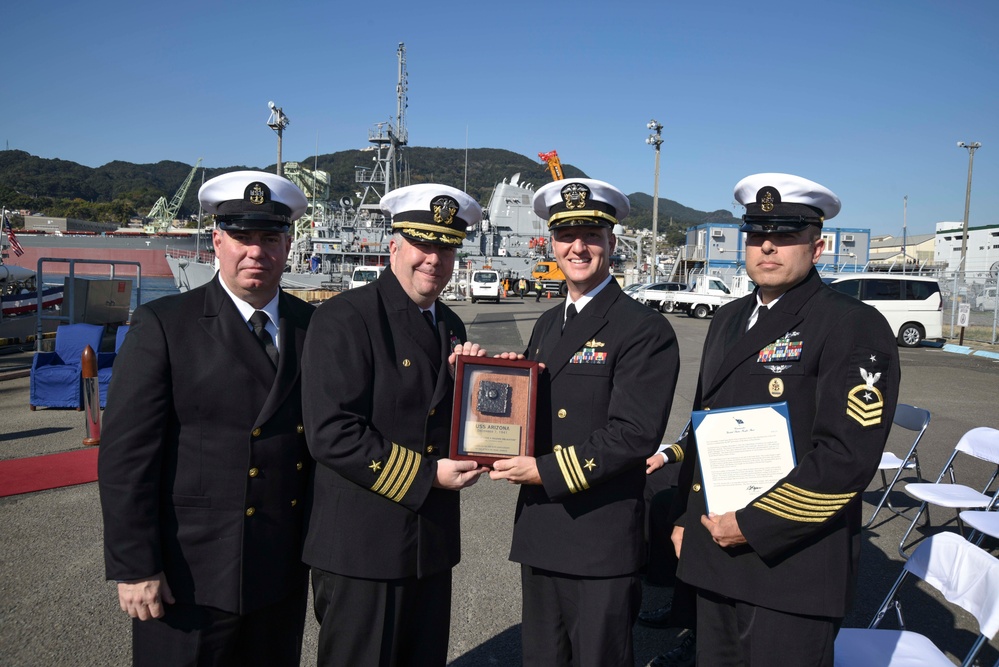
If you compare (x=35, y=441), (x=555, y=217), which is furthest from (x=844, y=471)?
(x=35, y=441)

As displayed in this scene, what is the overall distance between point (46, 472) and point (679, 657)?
558 cm

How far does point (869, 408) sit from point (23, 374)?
492 inches

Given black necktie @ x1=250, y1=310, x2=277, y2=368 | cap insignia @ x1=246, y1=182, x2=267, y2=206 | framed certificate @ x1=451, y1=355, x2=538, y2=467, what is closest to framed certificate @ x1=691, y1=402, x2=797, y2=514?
framed certificate @ x1=451, y1=355, x2=538, y2=467

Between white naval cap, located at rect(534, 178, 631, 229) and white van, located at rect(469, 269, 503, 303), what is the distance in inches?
1238

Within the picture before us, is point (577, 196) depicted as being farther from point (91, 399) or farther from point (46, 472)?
point (91, 399)

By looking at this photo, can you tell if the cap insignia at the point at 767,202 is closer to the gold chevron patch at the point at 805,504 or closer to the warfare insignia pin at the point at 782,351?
the warfare insignia pin at the point at 782,351

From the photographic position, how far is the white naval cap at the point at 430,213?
2.16m

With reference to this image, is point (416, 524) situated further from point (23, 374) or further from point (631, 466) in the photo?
point (23, 374)

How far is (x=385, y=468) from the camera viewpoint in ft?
6.20

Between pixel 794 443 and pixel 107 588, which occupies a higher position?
pixel 794 443

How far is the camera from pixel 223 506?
1.98 metres

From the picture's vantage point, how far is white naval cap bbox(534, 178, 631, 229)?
2.26m

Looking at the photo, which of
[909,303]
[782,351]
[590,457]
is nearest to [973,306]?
[909,303]

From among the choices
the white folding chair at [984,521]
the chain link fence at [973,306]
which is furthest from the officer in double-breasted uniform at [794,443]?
the chain link fence at [973,306]
